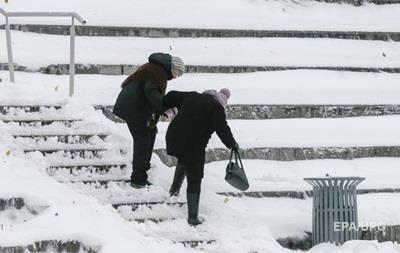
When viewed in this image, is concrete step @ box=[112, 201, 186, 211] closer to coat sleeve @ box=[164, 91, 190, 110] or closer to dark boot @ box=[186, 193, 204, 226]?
dark boot @ box=[186, 193, 204, 226]

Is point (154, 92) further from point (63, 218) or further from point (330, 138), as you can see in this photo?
point (330, 138)

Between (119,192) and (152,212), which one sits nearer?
(152,212)

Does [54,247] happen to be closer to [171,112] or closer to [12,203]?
[12,203]

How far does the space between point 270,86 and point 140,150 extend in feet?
14.1

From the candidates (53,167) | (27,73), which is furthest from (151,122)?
(27,73)

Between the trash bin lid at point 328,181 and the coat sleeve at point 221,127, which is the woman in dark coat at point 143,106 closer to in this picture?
the coat sleeve at point 221,127

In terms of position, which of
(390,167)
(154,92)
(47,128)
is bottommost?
(390,167)

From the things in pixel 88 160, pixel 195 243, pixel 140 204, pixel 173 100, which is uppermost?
pixel 173 100

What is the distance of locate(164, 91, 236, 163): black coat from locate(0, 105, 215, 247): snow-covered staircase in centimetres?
65

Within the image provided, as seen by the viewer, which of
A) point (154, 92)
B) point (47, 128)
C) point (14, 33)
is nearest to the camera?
point (154, 92)

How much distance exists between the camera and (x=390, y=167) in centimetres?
1075

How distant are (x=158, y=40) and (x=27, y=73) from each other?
283cm

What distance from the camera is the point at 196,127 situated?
27.1 ft

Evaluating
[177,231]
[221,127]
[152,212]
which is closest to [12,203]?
[152,212]
